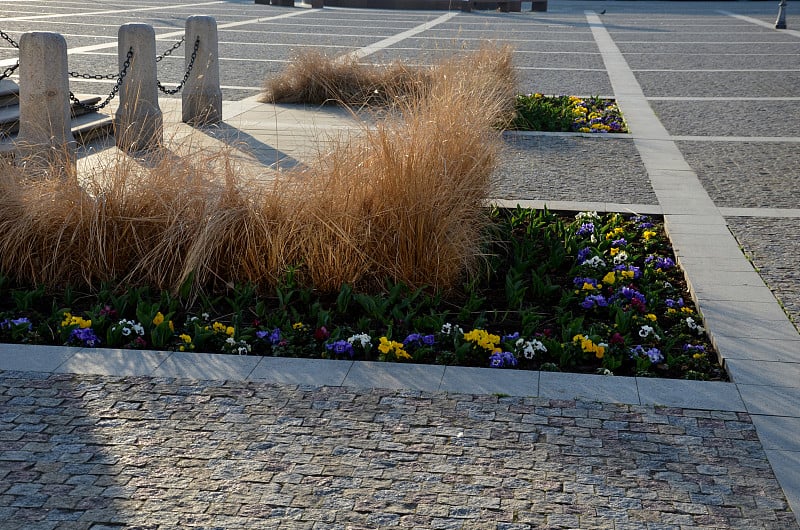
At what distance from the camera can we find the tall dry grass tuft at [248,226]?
541 cm

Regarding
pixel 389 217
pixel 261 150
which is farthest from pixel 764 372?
pixel 261 150

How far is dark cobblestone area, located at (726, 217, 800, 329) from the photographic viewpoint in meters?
5.57

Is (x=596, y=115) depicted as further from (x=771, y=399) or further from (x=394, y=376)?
(x=394, y=376)

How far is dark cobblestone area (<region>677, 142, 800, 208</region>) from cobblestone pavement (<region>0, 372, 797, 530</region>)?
14.7 feet

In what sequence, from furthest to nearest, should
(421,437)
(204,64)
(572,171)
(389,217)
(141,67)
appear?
(204,64)
(141,67)
(572,171)
(389,217)
(421,437)

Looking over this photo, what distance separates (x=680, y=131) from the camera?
1134cm

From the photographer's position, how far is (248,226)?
17.9ft

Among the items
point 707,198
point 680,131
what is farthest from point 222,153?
point 680,131

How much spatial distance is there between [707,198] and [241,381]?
16.8 feet

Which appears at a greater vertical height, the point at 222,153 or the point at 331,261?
the point at 222,153

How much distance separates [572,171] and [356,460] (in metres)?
6.01

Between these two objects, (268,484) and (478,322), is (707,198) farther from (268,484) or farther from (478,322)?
(268,484)

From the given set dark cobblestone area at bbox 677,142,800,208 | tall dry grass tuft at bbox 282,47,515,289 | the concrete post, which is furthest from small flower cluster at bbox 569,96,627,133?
the concrete post

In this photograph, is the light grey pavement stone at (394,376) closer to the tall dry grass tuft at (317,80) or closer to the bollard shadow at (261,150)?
the bollard shadow at (261,150)
